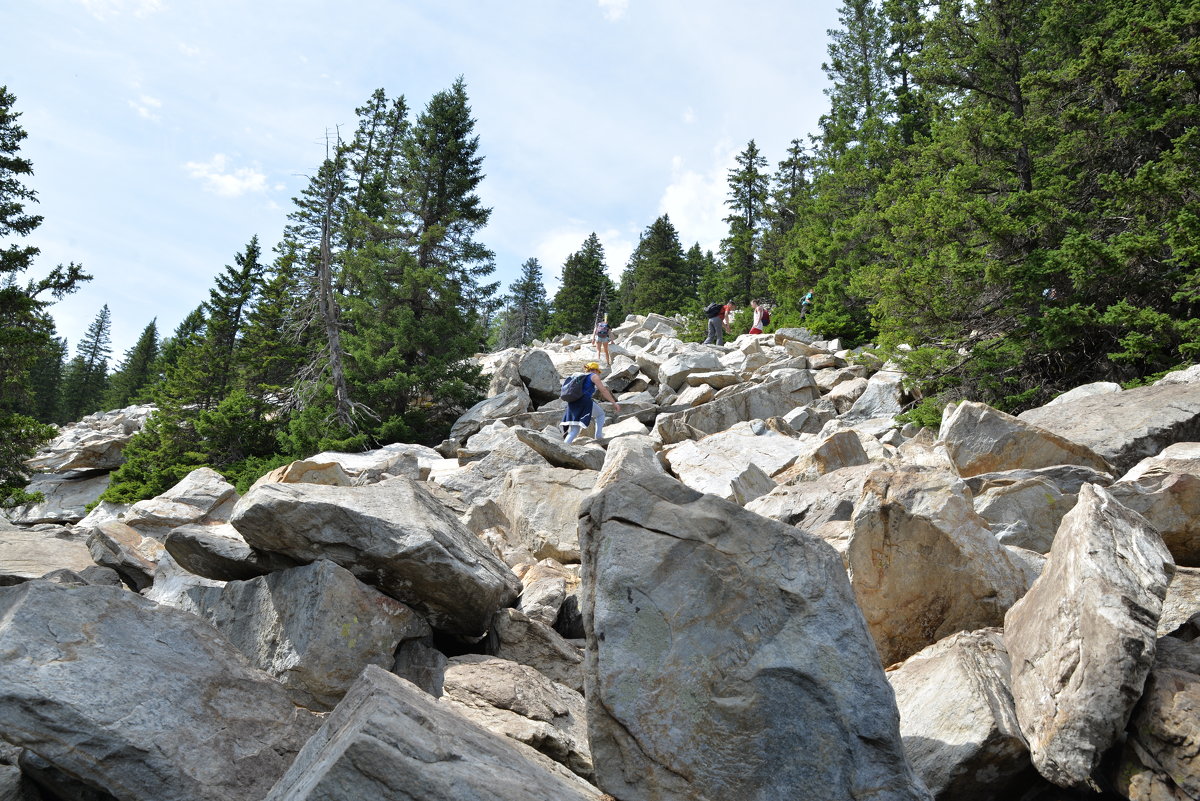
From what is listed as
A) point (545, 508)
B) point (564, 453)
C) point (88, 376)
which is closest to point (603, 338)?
point (564, 453)

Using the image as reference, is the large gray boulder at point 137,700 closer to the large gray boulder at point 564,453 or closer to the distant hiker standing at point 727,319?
the large gray boulder at point 564,453

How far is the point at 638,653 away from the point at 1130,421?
821 cm

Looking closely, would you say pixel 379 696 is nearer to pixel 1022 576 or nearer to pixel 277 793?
pixel 277 793

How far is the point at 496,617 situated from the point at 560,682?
30.7 inches

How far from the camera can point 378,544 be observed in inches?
217

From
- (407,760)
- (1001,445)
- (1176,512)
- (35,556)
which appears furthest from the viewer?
(1001,445)

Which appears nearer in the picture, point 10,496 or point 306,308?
point 10,496

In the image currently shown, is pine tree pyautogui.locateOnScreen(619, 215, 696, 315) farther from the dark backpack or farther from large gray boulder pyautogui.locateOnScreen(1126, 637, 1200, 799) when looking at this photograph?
large gray boulder pyautogui.locateOnScreen(1126, 637, 1200, 799)

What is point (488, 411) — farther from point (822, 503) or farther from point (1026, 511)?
point (1026, 511)

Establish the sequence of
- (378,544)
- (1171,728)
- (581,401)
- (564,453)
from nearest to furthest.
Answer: (1171,728) < (378,544) < (564,453) < (581,401)

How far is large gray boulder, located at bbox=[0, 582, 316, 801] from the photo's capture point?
12.1 feet

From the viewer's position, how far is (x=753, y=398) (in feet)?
60.9

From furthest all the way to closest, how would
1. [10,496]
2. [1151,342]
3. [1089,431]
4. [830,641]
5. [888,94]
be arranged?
[888,94] < [10,496] < [1151,342] < [1089,431] < [830,641]

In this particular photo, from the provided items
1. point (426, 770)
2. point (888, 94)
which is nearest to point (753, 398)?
point (426, 770)
